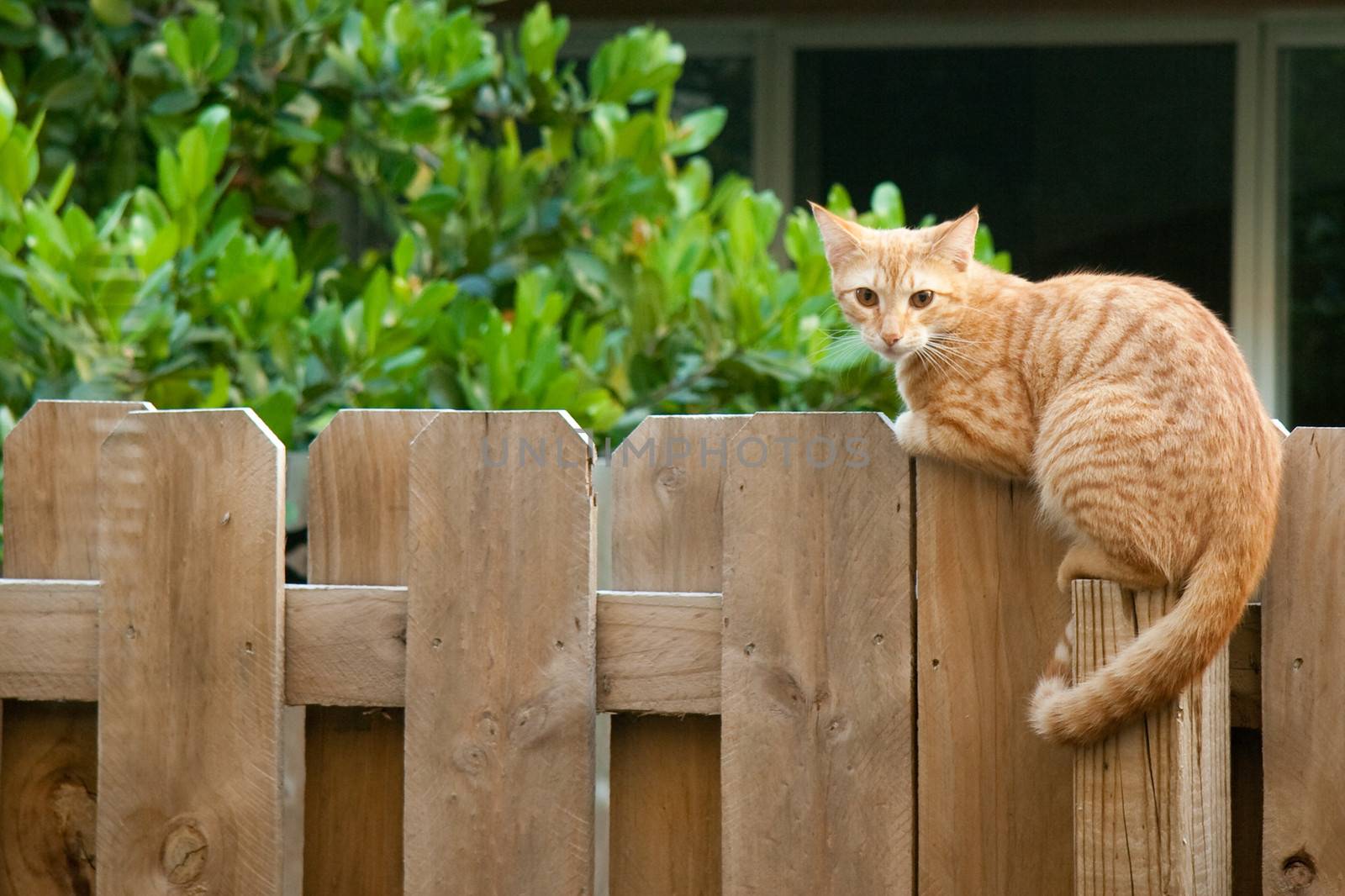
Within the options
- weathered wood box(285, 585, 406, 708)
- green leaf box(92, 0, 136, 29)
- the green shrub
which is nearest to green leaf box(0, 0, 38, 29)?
the green shrub

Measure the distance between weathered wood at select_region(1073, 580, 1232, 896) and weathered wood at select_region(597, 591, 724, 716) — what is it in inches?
20.7

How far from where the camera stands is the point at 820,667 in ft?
6.40

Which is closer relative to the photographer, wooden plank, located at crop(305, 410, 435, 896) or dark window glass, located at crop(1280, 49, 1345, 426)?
wooden plank, located at crop(305, 410, 435, 896)

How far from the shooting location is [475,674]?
2012 millimetres

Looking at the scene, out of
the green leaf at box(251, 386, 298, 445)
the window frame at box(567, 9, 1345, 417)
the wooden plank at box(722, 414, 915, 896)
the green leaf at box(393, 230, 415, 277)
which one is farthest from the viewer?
the window frame at box(567, 9, 1345, 417)

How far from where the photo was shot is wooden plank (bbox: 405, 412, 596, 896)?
6.53 feet

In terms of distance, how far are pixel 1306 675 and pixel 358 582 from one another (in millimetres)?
1416

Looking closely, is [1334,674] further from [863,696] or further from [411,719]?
[411,719]

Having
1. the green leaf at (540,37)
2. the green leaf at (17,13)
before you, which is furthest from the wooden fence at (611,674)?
the green leaf at (540,37)

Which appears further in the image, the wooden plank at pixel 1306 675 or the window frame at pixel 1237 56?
the window frame at pixel 1237 56

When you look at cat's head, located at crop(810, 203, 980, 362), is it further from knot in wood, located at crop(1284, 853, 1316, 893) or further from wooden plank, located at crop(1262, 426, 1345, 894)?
knot in wood, located at crop(1284, 853, 1316, 893)

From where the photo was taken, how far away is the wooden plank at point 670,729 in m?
2.03

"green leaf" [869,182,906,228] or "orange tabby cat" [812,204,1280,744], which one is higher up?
"green leaf" [869,182,906,228]

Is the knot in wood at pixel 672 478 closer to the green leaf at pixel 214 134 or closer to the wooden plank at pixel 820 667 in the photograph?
the wooden plank at pixel 820 667
